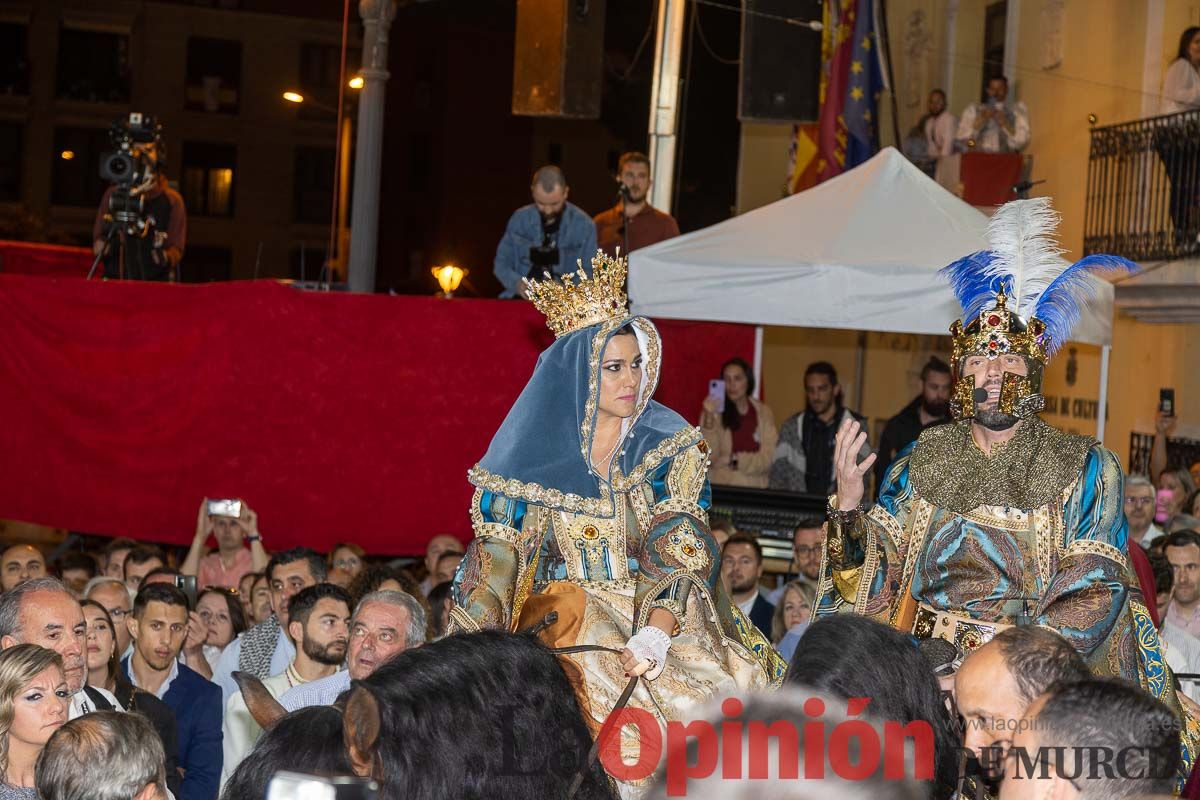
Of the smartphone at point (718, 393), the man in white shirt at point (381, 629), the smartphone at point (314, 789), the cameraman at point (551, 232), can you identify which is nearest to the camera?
the smartphone at point (314, 789)

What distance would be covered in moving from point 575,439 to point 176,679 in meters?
2.13

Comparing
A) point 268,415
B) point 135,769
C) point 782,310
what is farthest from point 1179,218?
point 135,769

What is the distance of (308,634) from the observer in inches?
240

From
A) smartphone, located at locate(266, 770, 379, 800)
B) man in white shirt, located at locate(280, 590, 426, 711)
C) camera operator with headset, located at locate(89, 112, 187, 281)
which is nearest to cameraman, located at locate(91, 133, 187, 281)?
camera operator with headset, located at locate(89, 112, 187, 281)

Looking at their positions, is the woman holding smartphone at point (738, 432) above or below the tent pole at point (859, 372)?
below

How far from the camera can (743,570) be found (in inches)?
313

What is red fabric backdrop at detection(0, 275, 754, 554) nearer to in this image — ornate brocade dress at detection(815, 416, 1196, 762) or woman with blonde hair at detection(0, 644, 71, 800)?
ornate brocade dress at detection(815, 416, 1196, 762)

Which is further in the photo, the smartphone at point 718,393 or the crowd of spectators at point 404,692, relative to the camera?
the smartphone at point 718,393

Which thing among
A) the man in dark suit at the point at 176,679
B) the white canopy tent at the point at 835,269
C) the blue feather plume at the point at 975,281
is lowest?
the man in dark suit at the point at 176,679

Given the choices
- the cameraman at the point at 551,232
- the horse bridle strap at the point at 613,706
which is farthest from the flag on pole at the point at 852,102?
the horse bridle strap at the point at 613,706

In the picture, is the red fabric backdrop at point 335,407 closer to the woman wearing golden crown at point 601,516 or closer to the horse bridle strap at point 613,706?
the woman wearing golden crown at point 601,516

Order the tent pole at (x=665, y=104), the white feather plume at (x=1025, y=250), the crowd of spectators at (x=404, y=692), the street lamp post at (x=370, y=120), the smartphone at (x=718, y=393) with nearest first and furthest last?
the crowd of spectators at (x=404, y=692) → the white feather plume at (x=1025, y=250) → the smartphone at (x=718, y=393) → the tent pole at (x=665, y=104) → the street lamp post at (x=370, y=120)

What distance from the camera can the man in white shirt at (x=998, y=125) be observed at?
51.0 feet

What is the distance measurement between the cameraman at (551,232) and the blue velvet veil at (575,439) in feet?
14.4
